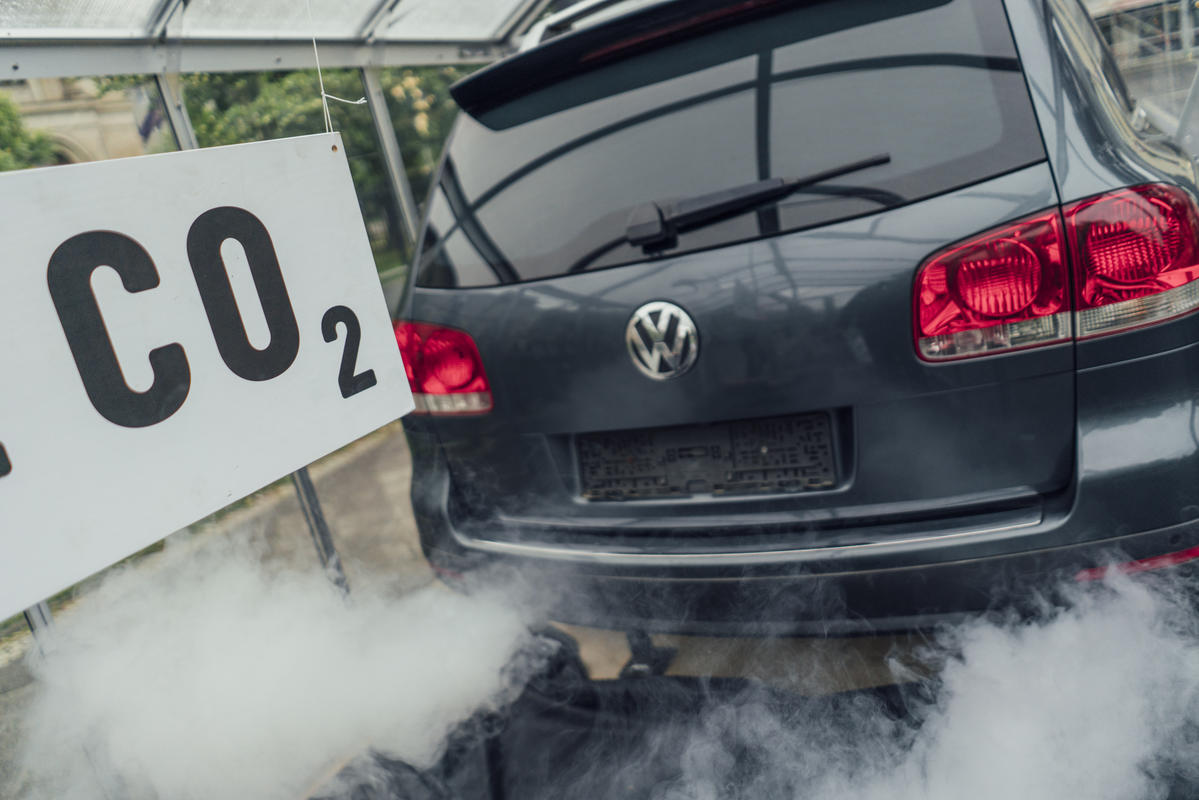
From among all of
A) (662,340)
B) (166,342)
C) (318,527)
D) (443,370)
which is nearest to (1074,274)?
(662,340)

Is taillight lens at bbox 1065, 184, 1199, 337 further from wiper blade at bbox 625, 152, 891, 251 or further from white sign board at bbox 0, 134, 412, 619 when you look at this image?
white sign board at bbox 0, 134, 412, 619

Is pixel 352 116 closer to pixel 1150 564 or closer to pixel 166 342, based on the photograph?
pixel 166 342

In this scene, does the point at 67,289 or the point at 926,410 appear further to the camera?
the point at 926,410

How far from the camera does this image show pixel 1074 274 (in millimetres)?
Answer: 1614

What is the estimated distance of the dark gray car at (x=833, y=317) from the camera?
164 centimetres

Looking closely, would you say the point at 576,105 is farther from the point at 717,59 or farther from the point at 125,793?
the point at 125,793

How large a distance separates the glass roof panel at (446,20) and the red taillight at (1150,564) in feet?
12.8

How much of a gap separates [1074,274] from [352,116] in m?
3.98

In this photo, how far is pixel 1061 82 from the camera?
1694 millimetres

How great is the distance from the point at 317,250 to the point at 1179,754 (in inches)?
78.4

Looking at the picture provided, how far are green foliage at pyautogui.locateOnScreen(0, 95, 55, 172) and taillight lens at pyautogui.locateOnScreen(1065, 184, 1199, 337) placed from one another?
3.22m

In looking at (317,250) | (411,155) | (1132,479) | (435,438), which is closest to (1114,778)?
(1132,479)

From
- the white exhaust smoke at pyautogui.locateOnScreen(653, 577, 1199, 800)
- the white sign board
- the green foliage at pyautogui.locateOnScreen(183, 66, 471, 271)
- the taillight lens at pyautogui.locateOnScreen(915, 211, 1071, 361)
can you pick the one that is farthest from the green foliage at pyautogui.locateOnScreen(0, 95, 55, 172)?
the white exhaust smoke at pyautogui.locateOnScreen(653, 577, 1199, 800)

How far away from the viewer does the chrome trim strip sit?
5.68ft
